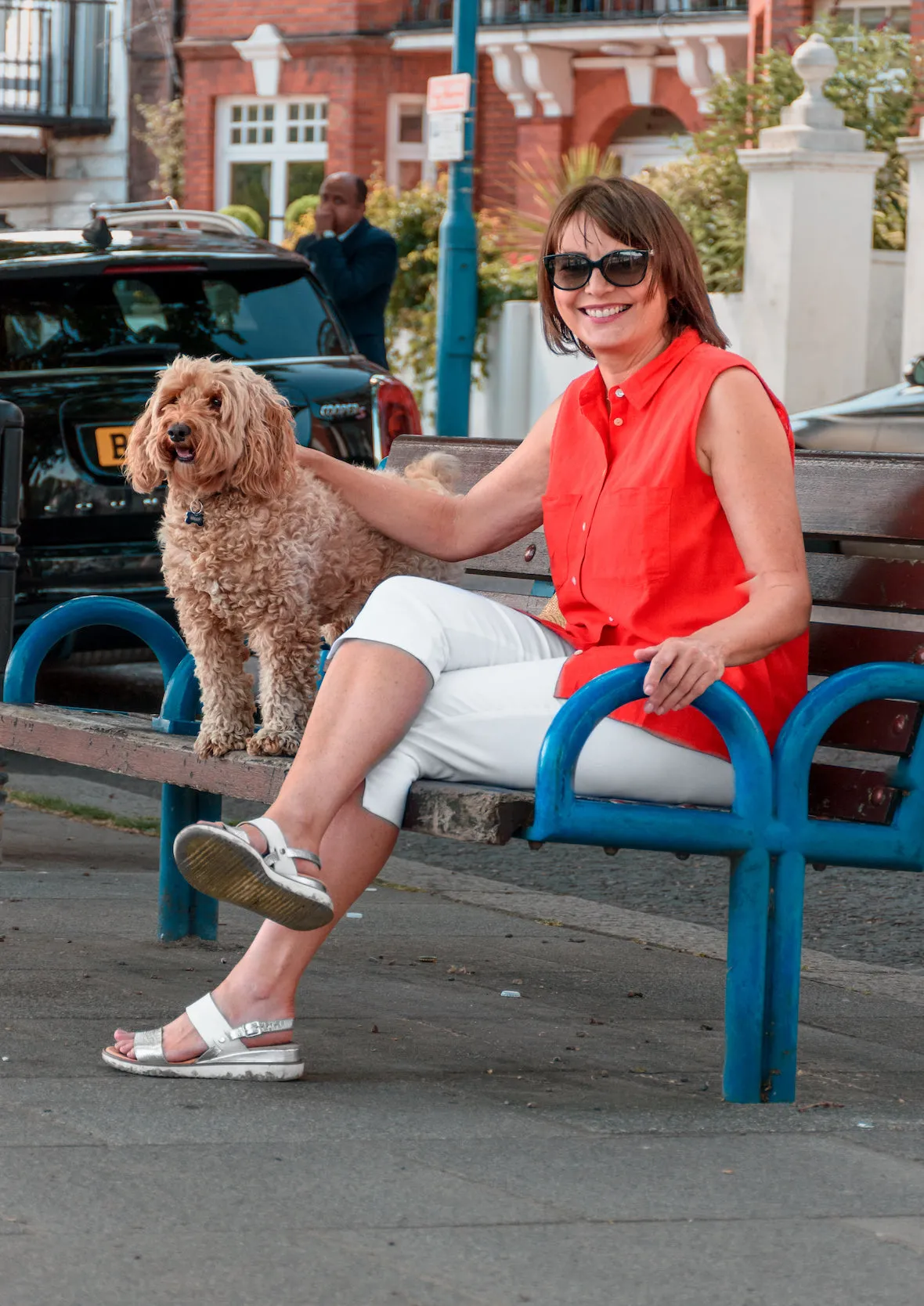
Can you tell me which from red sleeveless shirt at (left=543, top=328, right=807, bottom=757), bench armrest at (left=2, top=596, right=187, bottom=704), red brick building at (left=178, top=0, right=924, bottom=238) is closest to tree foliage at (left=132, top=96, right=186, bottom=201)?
red brick building at (left=178, top=0, right=924, bottom=238)

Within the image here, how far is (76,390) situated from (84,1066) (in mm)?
3988

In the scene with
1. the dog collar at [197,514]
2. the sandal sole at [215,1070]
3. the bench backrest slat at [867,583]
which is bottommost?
the sandal sole at [215,1070]

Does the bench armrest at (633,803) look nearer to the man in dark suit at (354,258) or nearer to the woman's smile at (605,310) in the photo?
the woman's smile at (605,310)

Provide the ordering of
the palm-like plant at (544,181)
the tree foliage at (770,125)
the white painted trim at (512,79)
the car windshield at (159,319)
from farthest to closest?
1. the white painted trim at (512,79)
2. the palm-like plant at (544,181)
3. the tree foliage at (770,125)
4. the car windshield at (159,319)

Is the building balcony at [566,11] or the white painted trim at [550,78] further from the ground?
the building balcony at [566,11]

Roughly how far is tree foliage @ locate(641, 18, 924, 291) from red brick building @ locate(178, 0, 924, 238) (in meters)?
7.92

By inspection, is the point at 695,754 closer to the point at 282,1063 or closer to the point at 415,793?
the point at 415,793

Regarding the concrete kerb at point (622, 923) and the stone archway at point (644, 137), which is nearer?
the concrete kerb at point (622, 923)

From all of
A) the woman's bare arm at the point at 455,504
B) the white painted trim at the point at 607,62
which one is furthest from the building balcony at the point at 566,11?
the woman's bare arm at the point at 455,504

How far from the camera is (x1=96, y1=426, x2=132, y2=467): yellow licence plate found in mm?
7496

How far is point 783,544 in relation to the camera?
3773 mm

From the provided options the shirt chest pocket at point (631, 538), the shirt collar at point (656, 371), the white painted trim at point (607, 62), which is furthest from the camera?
the white painted trim at point (607, 62)

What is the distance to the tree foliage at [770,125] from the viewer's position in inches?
701

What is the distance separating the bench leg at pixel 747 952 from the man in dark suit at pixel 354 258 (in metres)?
8.66
